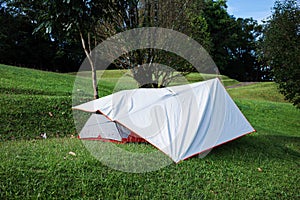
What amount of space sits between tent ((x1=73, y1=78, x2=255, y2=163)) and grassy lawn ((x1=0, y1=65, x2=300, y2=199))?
0.37 meters

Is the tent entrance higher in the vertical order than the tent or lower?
lower

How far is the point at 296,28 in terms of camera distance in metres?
8.12

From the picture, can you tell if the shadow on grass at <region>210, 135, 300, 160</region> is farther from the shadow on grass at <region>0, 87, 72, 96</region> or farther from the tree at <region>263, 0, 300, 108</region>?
the shadow on grass at <region>0, 87, 72, 96</region>

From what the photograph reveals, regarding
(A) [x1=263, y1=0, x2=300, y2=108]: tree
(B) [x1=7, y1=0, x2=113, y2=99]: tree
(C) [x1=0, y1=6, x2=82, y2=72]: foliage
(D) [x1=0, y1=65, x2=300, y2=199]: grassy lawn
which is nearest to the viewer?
(D) [x1=0, y1=65, x2=300, y2=199]: grassy lawn

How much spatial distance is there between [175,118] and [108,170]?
183cm

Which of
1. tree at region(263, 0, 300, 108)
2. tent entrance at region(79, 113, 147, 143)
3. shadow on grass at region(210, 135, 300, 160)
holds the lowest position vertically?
shadow on grass at region(210, 135, 300, 160)

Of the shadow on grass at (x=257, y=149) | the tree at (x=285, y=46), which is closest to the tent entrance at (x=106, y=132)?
the shadow on grass at (x=257, y=149)

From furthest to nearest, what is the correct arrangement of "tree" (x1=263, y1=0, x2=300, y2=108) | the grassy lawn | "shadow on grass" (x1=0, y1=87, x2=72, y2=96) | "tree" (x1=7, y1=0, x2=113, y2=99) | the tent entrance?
"shadow on grass" (x1=0, y1=87, x2=72, y2=96)
"tree" (x1=263, y1=0, x2=300, y2=108)
the tent entrance
"tree" (x1=7, y1=0, x2=113, y2=99)
the grassy lawn

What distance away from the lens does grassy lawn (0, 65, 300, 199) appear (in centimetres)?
377

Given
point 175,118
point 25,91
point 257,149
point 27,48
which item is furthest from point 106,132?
point 27,48

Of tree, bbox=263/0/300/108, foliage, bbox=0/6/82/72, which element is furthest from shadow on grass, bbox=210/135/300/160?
foliage, bbox=0/6/82/72

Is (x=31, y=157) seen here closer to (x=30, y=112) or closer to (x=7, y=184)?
(x=7, y=184)

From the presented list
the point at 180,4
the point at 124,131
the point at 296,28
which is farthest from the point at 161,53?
the point at 124,131

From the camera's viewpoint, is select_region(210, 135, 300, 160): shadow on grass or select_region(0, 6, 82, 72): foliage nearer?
select_region(210, 135, 300, 160): shadow on grass
